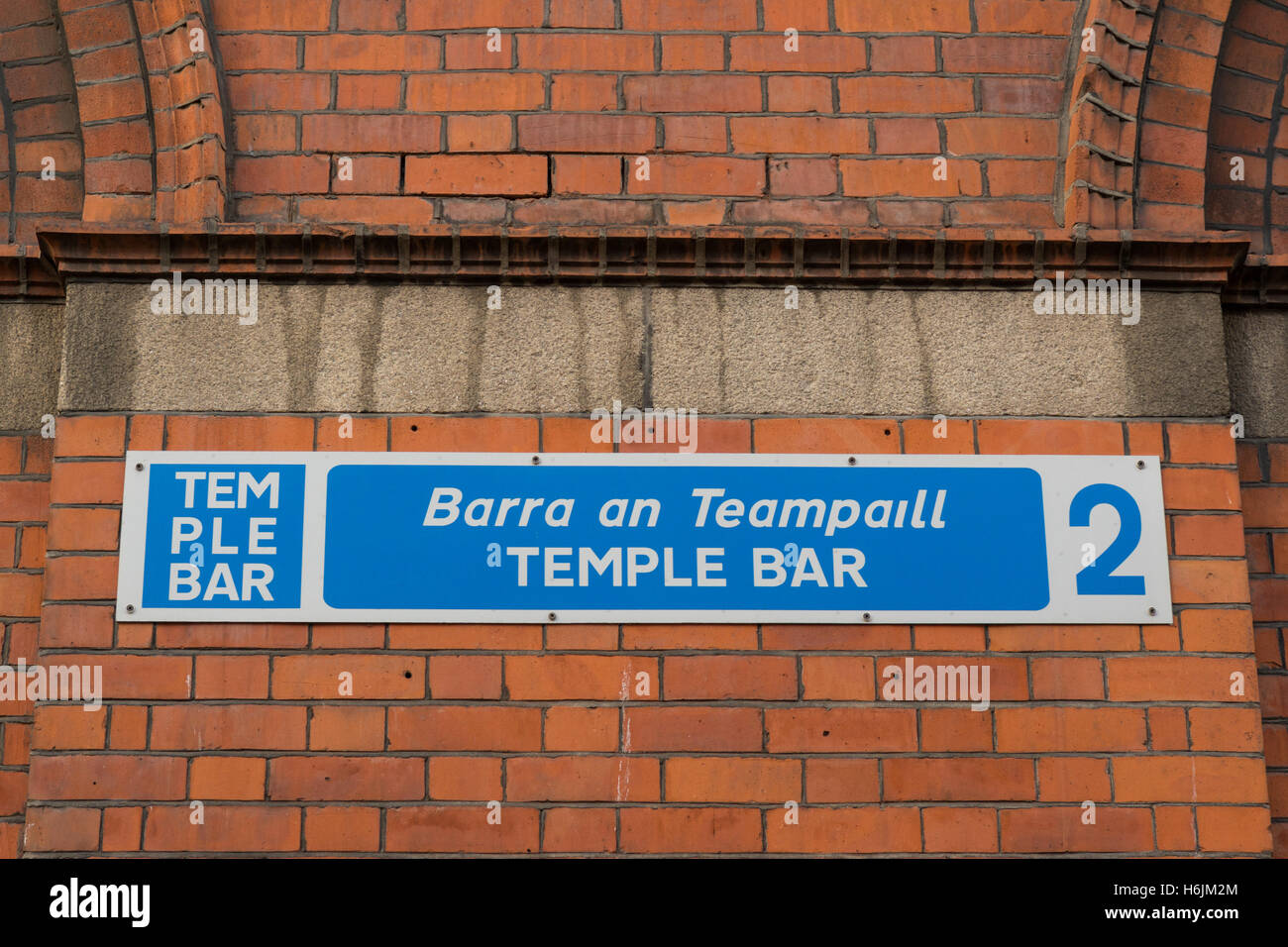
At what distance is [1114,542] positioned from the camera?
3.82 meters

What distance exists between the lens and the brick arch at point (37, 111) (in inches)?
167

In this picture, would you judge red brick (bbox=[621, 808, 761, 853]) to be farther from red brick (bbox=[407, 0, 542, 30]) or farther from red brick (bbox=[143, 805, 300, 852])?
red brick (bbox=[407, 0, 542, 30])

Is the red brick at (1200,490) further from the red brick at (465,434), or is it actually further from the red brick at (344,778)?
the red brick at (344,778)

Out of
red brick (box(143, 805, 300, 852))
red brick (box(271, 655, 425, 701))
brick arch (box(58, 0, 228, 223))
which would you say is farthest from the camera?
brick arch (box(58, 0, 228, 223))

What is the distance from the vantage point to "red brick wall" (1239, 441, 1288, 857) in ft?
12.7

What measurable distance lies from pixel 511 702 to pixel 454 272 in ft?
3.85

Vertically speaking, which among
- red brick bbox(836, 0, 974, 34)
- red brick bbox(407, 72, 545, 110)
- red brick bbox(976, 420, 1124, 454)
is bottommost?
red brick bbox(976, 420, 1124, 454)

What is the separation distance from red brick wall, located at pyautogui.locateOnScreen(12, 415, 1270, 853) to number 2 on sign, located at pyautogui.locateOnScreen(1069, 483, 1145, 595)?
112 mm

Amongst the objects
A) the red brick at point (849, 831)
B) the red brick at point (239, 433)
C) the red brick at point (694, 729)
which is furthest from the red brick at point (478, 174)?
the red brick at point (849, 831)

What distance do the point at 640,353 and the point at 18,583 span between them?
1793 mm

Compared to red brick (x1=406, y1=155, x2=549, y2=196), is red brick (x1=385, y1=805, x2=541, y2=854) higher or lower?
red brick (x1=406, y1=155, x2=549, y2=196)

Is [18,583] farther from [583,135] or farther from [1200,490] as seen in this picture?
[1200,490]

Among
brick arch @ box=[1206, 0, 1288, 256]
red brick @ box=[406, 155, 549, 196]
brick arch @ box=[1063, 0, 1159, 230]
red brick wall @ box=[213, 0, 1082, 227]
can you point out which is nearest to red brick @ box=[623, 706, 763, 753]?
red brick wall @ box=[213, 0, 1082, 227]

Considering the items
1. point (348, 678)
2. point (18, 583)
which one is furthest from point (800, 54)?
point (18, 583)
